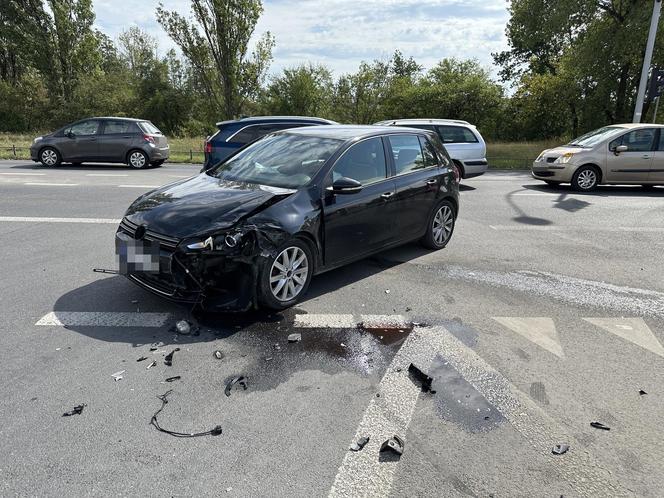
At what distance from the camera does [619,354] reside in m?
3.93

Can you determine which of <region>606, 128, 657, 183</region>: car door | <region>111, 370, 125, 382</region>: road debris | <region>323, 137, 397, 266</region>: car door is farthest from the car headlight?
<region>111, 370, 125, 382</region>: road debris

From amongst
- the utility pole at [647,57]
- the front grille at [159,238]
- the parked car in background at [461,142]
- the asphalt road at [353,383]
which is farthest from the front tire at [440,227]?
the utility pole at [647,57]

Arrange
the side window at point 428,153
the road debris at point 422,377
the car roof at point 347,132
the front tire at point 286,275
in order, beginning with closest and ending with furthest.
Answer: the road debris at point 422,377
the front tire at point 286,275
the car roof at point 347,132
the side window at point 428,153

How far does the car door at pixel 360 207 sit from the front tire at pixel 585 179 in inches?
348

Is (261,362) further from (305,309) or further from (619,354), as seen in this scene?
(619,354)

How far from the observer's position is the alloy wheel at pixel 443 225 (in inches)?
263

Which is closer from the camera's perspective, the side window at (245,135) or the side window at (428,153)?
the side window at (428,153)

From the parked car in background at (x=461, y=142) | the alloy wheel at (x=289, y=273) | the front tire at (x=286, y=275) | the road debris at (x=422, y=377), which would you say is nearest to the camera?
the road debris at (x=422, y=377)

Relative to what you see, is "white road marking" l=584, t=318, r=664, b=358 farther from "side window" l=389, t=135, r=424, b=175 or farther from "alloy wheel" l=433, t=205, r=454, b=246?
"side window" l=389, t=135, r=424, b=175

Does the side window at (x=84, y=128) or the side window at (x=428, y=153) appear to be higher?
the side window at (x=84, y=128)

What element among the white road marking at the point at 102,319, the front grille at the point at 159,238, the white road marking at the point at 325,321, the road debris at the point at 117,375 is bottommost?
the road debris at the point at 117,375

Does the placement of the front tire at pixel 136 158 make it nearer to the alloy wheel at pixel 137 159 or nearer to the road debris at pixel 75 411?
the alloy wheel at pixel 137 159

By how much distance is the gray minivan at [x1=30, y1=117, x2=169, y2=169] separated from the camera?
1608 cm

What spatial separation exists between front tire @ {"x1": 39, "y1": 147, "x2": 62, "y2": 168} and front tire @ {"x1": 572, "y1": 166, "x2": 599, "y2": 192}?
15.9 m
